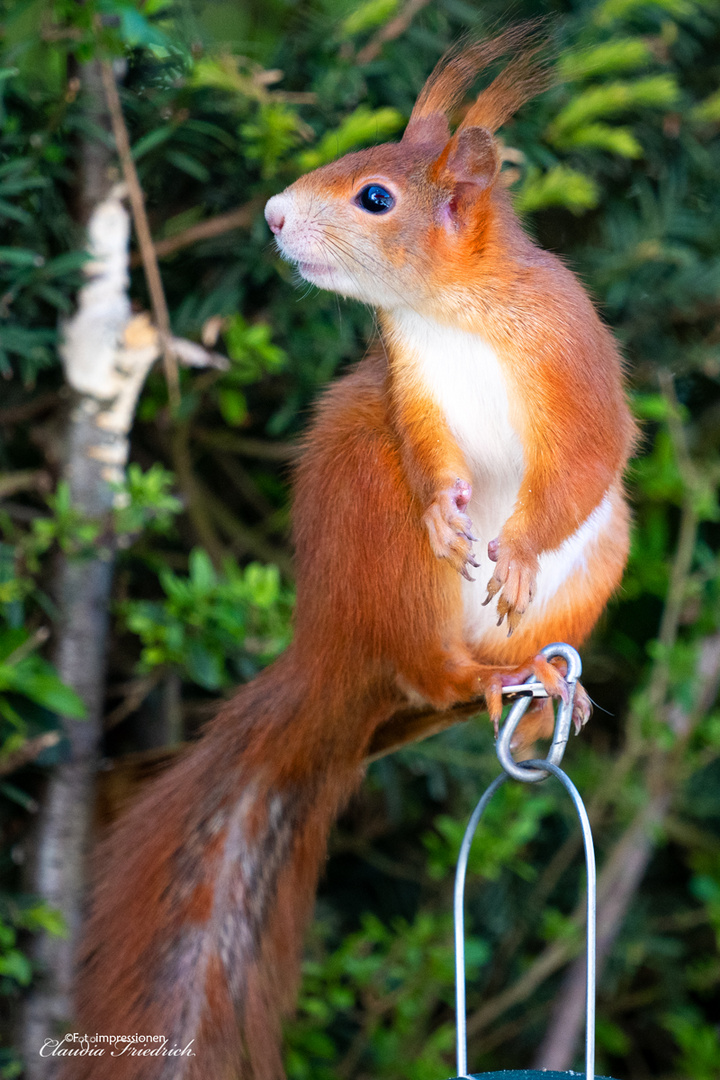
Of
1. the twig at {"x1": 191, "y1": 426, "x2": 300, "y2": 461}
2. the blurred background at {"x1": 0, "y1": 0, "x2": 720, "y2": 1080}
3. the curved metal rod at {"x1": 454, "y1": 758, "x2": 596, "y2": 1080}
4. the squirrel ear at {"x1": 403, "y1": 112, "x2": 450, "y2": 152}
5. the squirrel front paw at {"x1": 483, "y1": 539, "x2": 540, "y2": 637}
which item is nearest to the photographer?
the curved metal rod at {"x1": 454, "y1": 758, "x2": 596, "y2": 1080}

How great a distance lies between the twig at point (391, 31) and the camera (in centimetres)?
129

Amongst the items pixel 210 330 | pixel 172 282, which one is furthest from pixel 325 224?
pixel 172 282

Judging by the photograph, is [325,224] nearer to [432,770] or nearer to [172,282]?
[172,282]

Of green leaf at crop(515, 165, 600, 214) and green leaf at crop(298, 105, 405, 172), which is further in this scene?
green leaf at crop(515, 165, 600, 214)

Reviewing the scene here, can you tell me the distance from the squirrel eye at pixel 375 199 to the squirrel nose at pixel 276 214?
7 cm

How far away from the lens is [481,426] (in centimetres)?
94

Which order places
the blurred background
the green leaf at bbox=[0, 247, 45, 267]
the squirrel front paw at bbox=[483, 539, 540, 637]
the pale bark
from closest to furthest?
1. the squirrel front paw at bbox=[483, 539, 540, 637]
2. the green leaf at bbox=[0, 247, 45, 267]
3. the blurred background
4. the pale bark

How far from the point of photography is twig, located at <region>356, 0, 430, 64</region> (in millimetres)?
1292

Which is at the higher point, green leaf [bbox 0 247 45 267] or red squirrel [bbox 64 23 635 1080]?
green leaf [bbox 0 247 45 267]

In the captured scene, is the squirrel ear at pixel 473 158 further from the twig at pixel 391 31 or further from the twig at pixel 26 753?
the twig at pixel 26 753

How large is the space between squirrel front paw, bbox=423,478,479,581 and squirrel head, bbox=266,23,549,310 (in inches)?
7.1

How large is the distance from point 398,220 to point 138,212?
1.30 ft

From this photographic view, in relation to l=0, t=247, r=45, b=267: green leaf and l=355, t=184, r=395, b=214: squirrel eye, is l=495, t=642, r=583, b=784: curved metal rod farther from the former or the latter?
l=0, t=247, r=45, b=267: green leaf
